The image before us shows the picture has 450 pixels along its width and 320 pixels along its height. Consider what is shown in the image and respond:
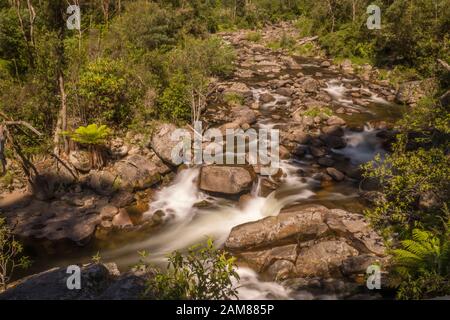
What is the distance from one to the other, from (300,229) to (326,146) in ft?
24.6

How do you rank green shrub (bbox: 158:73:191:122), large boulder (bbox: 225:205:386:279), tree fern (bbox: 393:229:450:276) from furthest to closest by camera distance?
green shrub (bbox: 158:73:191:122)
large boulder (bbox: 225:205:386:279)
tree fern (bbox: 393:229:450:276)

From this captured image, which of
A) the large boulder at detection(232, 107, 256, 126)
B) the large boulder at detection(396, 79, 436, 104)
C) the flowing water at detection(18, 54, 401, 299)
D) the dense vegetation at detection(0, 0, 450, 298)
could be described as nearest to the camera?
the dense vegetation at detection(0, 0, 450, 298)

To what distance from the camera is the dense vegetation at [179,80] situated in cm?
920

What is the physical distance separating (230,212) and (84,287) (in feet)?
22.0

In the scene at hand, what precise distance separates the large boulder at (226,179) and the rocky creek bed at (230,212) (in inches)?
1.8

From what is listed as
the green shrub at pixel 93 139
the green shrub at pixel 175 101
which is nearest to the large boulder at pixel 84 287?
the green shrub at pixel 93 139

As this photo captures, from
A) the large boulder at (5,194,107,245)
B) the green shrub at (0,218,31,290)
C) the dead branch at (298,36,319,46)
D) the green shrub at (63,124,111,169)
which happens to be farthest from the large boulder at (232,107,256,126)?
the dead branch at (298,36,319,46)

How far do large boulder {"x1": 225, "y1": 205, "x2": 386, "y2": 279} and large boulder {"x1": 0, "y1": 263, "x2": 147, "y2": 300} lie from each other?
4.22m

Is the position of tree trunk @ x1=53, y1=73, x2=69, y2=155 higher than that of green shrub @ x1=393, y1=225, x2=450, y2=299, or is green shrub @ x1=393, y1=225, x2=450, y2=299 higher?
tree trunk @ x1=53, y1=73, x2=69, y2=155

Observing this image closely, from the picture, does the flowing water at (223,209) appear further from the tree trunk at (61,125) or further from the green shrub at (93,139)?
the tree trunk at (61,125)

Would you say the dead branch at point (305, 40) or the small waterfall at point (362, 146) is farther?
the dead branch at point (305, 40)

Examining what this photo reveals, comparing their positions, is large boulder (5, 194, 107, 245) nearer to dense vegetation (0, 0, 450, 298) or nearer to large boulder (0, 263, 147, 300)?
dense vegetation (0, 0, 450, 298)

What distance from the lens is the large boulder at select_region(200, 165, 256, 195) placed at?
13.3m
